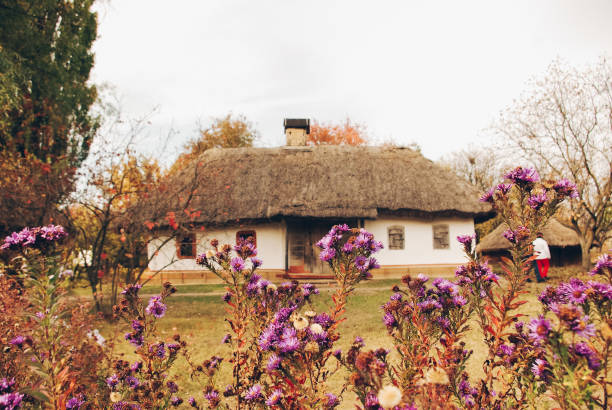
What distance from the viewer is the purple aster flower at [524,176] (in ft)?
6.19

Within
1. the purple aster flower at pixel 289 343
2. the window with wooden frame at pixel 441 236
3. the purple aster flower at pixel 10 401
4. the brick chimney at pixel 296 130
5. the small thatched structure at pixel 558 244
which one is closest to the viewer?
the purple aster flower at pixel 10 401

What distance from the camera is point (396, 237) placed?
14836 mm

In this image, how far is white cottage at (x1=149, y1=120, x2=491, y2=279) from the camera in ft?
45.5

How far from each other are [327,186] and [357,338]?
41.6 ft

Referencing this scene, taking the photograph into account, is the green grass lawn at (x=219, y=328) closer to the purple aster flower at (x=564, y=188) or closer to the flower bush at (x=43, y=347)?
the flower bush at (x=43, y=347)

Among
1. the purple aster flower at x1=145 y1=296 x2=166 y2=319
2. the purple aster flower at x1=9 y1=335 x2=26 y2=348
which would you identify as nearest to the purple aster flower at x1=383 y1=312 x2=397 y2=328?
the purple aster flower at x1=145 y1=296 x2=166 y2=319

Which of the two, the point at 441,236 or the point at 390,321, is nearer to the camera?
the point at 390,321

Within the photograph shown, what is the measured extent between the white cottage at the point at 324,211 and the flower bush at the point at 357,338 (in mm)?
11147

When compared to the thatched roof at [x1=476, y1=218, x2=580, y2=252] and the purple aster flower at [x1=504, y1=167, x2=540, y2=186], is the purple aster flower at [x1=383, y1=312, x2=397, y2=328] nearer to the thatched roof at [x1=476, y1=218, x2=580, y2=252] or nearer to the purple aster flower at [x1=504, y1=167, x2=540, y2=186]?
the purple aster flower at [x1=504, y1=167, x2=540, y2=186]

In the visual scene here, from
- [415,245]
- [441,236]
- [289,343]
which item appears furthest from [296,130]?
[289,343]

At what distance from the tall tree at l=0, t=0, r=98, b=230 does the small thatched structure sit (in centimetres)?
1514

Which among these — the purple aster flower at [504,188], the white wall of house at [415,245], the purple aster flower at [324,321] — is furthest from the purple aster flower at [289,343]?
the white wall of house at [415,245]

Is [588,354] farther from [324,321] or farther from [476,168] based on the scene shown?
[476,168]

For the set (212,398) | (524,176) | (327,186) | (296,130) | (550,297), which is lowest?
(212,398)
